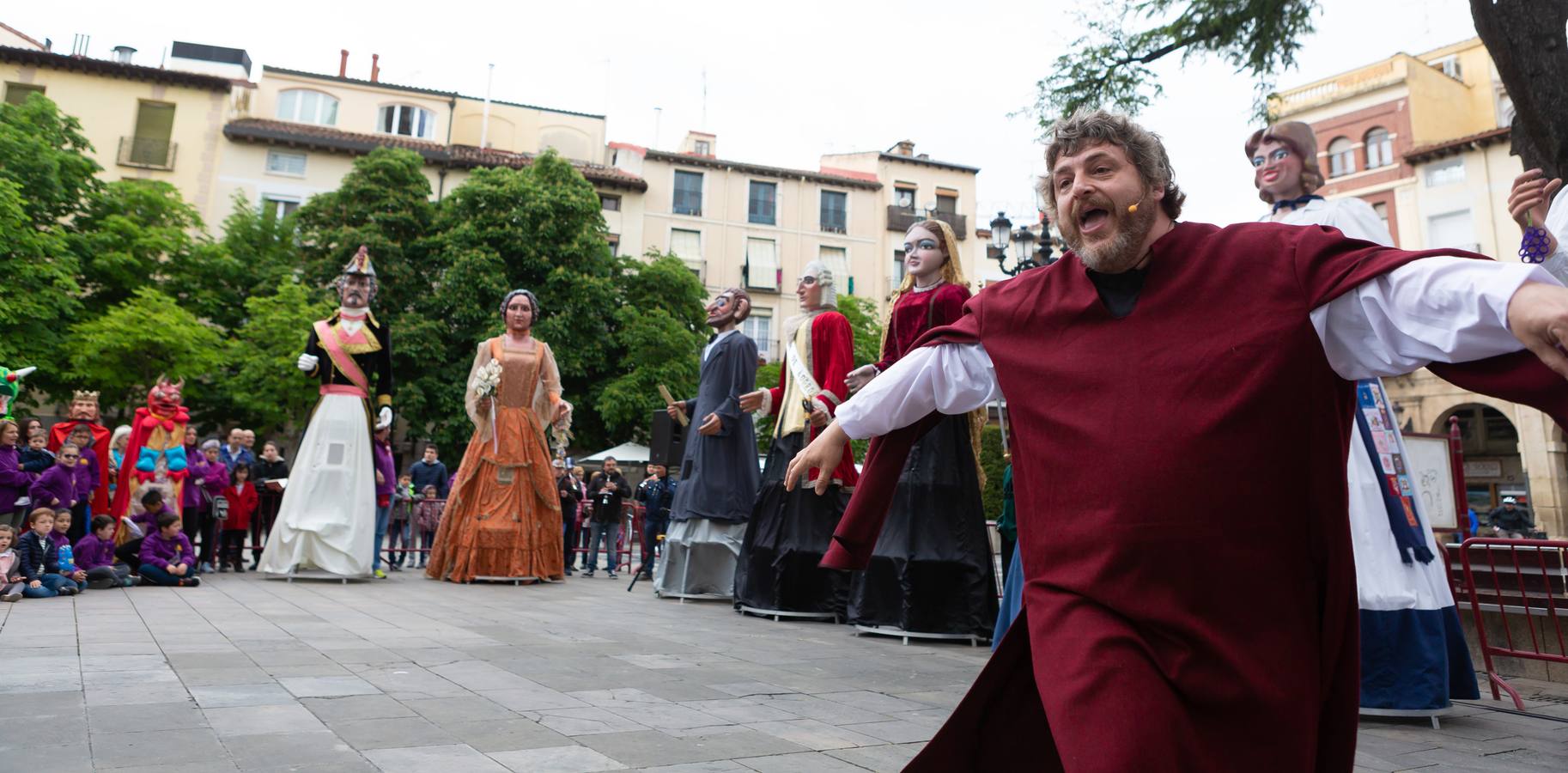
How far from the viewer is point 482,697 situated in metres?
4.16

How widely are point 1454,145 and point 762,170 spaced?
1026 inches

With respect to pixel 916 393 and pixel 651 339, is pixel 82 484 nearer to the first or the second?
pixel 916 393

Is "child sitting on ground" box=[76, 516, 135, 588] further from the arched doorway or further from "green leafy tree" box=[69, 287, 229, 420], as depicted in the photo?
the arched doorway

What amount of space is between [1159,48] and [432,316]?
25.4 meters

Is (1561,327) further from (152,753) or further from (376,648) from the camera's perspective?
(376,648)

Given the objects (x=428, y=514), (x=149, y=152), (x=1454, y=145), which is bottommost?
(x=428, y=514)

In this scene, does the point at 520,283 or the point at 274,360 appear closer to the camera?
the point at 274,360

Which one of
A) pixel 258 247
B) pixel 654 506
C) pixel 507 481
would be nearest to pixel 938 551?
pixel 507 481

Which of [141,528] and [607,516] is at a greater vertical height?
[607,516]

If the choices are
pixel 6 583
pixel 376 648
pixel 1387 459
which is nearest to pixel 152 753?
pixel 376 648

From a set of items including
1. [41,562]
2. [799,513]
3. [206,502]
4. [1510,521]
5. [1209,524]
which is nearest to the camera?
[1209,524]

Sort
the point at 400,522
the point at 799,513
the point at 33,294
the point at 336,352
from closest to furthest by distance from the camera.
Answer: the point at 799,513 < the point at 336,352 < the point at 400,522 < the point at 33,294

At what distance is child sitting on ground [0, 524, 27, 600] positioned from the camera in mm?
7738

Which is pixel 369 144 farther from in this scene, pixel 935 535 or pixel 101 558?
pixel 935 535
